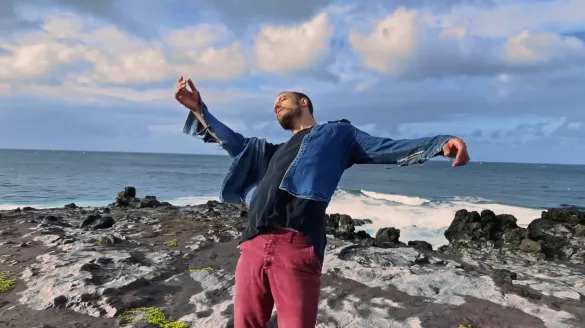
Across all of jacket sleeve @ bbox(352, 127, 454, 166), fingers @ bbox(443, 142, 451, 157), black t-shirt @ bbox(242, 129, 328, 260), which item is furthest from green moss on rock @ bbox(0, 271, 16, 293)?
fingers @ bbox(443, 142, 451, 157)

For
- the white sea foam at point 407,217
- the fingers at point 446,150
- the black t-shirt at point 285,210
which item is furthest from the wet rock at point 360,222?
the fingers at point 446,150

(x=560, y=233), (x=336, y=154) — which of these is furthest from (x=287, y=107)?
(x=560, y=233)

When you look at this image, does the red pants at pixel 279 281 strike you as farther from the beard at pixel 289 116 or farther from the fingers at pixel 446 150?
the fingers at pixel 446 150

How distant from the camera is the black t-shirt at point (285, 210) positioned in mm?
3131

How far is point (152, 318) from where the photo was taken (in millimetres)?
6344

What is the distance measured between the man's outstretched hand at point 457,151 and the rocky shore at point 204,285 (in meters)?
4.19

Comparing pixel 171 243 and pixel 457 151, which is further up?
pixel 457 151

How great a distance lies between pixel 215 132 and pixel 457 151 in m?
1.86

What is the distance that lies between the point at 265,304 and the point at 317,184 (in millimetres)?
928

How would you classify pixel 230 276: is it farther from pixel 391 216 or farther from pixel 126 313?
pixel 391 216

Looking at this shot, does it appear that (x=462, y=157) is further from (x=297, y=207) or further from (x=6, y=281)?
(x=6, y=281)

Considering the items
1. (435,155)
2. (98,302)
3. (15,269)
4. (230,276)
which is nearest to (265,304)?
(435,155)

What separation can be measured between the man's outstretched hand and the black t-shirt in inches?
34.6

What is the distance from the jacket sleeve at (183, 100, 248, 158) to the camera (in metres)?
3.69
